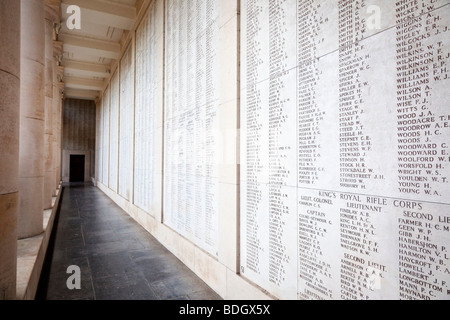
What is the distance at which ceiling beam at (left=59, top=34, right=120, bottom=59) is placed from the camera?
38.7 feet

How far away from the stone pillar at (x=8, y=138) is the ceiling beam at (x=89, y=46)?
11.1 metres

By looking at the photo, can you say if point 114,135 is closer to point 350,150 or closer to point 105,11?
point 105,11

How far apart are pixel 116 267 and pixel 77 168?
80.7ft

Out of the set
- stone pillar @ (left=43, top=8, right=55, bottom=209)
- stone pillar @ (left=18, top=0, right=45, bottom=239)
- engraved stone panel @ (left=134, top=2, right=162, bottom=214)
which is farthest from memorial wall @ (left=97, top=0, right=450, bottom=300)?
stone pillar @ (left=43, top=8, right=55, bottom=209)

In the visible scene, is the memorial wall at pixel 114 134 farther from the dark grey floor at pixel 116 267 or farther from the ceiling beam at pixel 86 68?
the dark grey floor at pixel 116 267

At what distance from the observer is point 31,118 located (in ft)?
17.8

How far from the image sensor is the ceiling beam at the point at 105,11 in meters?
8.75

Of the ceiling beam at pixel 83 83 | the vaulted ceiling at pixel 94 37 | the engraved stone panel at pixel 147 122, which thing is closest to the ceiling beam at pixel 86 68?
the vaulted ceiling at pixel 94 37

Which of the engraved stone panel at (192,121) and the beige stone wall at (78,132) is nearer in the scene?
the engraved stone panel at (192,121)

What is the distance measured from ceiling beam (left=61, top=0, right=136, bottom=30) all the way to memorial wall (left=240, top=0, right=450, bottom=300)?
7.58 m

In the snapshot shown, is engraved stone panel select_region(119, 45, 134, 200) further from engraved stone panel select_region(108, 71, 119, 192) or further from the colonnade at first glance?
the colonnade

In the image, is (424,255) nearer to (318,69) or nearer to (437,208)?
(437,208)

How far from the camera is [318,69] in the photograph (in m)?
2.47

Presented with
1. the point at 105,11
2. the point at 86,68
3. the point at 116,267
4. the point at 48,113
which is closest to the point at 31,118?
the point at 116,267
